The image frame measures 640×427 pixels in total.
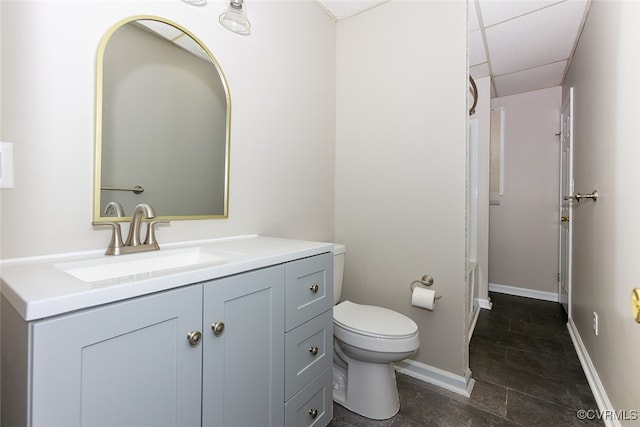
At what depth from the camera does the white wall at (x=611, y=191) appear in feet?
3.85

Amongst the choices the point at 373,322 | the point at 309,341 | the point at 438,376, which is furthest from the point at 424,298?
the point at 309,341

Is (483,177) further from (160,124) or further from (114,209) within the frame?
(114,209)

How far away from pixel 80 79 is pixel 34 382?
89cm

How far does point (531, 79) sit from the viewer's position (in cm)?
302

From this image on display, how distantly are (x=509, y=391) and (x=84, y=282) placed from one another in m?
2.05

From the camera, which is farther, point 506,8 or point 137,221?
point 506,8

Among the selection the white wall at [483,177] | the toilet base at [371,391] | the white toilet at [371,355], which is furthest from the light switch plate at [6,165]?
the white wall at [483,177]

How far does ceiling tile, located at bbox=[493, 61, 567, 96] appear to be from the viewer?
282 cm

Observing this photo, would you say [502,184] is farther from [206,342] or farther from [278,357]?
[206,342]

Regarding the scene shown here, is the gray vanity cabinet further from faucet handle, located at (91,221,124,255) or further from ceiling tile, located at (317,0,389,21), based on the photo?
ceiling tile, located at (317,0,389,21)

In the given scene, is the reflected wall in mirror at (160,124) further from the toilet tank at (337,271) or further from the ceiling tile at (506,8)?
the ceiling tile at (506,8)

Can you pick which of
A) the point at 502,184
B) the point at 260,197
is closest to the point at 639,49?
the point at 260,197

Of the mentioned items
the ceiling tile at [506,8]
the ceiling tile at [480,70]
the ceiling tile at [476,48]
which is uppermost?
the ceiling tile at [480,70]

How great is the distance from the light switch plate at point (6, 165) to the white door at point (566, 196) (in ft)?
10.9
